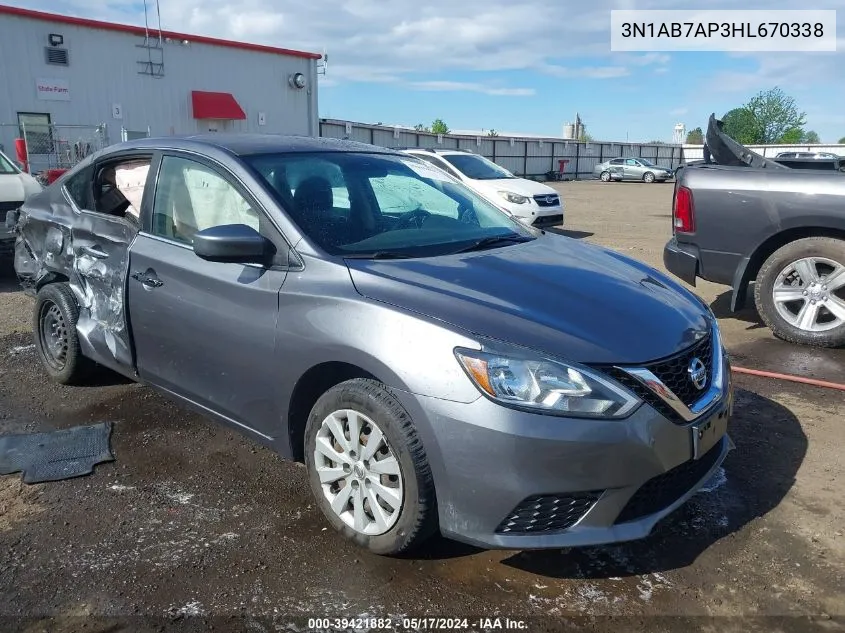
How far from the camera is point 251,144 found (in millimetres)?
3645

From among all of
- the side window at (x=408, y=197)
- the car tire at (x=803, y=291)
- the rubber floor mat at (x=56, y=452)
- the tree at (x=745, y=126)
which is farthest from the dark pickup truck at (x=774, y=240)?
the tree at (x=745, y=126)

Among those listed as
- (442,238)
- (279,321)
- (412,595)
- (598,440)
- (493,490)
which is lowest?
(412,595)

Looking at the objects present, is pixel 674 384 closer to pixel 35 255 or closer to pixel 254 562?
pixel 254 562

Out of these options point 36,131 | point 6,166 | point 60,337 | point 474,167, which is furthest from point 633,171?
point 60,337

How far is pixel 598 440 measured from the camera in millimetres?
2369

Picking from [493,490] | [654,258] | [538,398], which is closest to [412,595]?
[493,490]

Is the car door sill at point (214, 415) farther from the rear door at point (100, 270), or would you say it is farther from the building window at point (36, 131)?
the building window at point (36, 131)

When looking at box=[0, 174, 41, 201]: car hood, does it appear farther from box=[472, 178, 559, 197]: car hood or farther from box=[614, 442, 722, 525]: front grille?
box=[614, 442, 722, 525]: front grille

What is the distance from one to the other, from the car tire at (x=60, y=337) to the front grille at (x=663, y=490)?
347cm

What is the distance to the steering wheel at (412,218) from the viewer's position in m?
3.47

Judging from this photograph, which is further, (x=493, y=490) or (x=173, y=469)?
(x=173, y=469)

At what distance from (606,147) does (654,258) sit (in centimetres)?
4187

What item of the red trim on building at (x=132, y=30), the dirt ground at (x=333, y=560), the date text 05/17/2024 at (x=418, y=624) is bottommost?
the date text 05/17/2024 at (x=418, y=624)

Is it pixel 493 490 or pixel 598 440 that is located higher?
pixel 598 440
